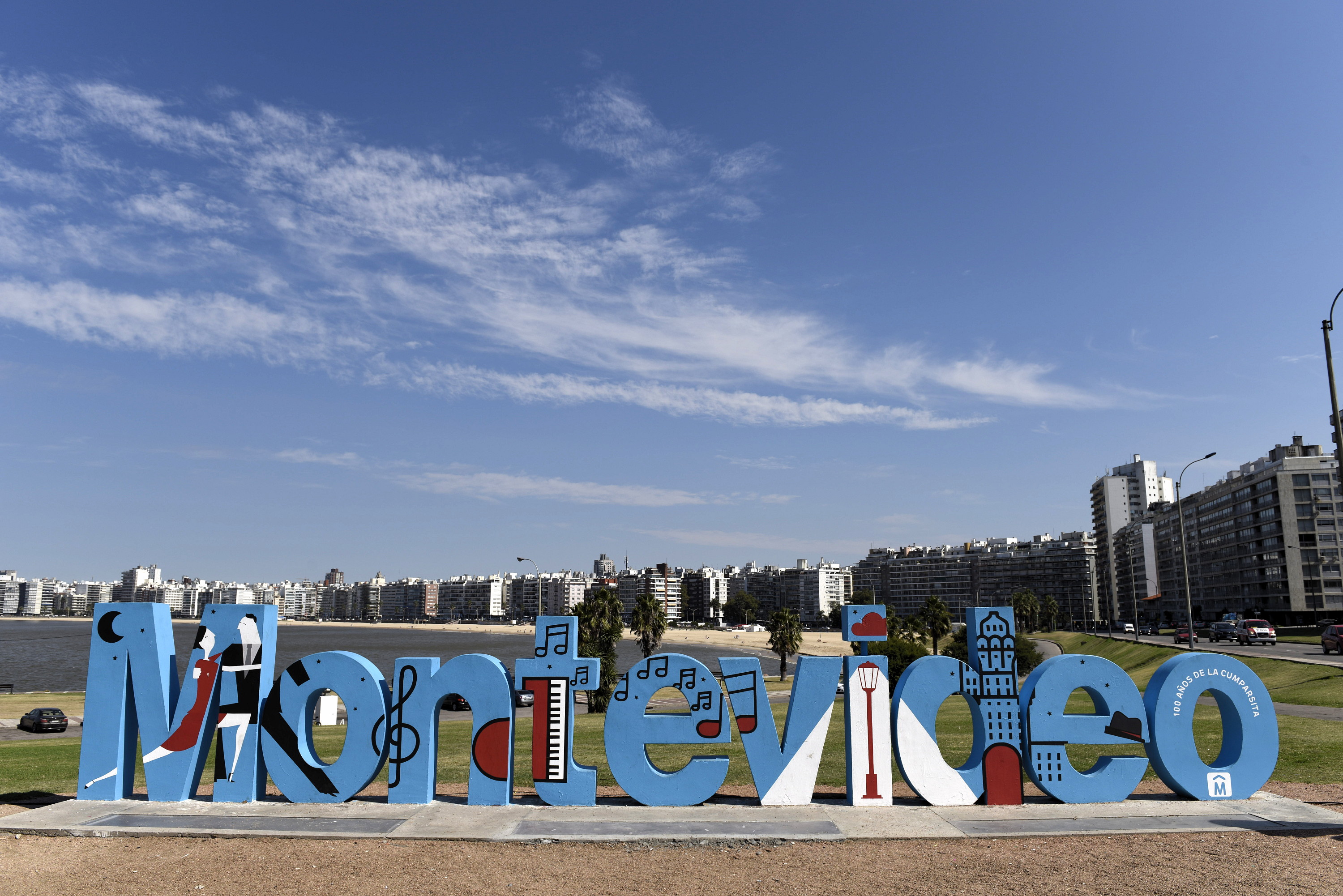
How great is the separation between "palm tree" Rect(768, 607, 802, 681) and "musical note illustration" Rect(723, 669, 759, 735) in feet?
207

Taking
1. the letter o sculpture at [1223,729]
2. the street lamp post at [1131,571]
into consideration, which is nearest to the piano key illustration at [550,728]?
the letter o sculpture at [1223,729]

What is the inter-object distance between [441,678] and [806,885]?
7390mm

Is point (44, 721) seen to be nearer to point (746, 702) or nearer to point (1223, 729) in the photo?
point (746, 702)

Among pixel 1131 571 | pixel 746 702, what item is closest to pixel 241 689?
pixel 746 702

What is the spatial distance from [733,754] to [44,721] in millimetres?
32712

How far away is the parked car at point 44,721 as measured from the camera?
36938 mm

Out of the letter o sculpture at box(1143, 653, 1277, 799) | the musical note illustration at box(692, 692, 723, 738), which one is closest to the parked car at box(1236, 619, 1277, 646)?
the letter o sculpture at box(1143, 653, 1277, 799)

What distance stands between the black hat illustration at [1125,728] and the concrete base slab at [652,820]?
1.07 metres

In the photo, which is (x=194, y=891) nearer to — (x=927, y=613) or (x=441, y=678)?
(x=441, y=678)

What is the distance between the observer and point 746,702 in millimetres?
14422

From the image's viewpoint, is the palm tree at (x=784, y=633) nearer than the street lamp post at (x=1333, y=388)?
No

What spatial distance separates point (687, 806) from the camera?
1398 centimetres

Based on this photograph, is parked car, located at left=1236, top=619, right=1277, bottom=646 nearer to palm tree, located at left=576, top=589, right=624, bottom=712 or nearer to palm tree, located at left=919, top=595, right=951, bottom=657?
palm tree, located at left=919, top=595, right=951, bottom=657

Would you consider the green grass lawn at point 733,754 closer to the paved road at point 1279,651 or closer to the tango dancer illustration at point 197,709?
the tango dancer illustration at point 197,709
